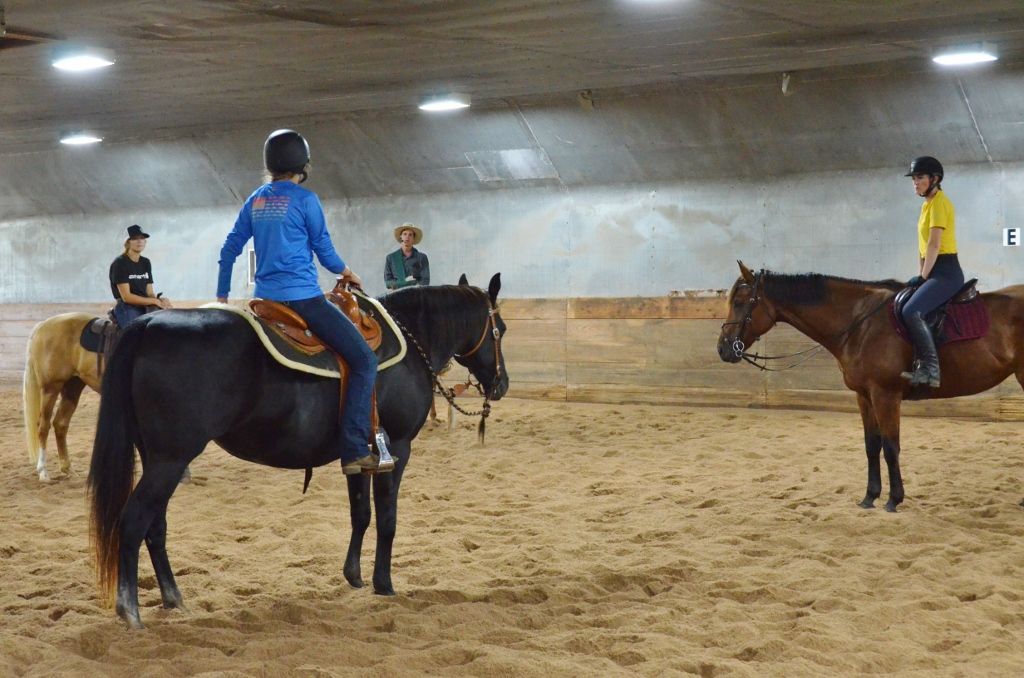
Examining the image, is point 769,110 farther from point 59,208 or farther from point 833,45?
point 59,208

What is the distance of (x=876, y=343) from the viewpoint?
6992mm

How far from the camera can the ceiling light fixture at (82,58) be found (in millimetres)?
8688

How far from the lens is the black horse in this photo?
4.29 metres

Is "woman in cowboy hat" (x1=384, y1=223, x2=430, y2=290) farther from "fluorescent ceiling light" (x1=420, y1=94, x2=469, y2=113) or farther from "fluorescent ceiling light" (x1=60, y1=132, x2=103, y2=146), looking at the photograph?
"fluorescent ceiling light" (x1=60, y1=132, x2=103, y2=146)

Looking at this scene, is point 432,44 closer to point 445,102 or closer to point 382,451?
point 445,102

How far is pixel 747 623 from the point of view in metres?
4.37

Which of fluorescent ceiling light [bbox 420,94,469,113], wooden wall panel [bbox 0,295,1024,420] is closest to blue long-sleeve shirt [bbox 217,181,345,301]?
fluorescent ceiling light [bbox 420,94,469,113]

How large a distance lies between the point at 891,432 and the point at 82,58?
22.8 ft

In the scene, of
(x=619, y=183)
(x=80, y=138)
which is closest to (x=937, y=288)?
(x=619, y=183)

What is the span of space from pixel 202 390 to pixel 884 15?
18.8 feet

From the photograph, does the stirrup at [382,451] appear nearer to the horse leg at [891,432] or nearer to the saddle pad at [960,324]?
the horse leg at [891,432]

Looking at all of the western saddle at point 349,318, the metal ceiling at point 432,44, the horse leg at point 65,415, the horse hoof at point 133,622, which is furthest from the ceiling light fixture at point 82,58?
the horse hoof at point 133,622

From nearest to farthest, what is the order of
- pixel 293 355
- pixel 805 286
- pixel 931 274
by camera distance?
1. pixel 293 355
2. pixel 931 274
3. pixel 805 286

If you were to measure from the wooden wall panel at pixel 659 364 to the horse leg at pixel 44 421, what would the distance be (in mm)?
5861
